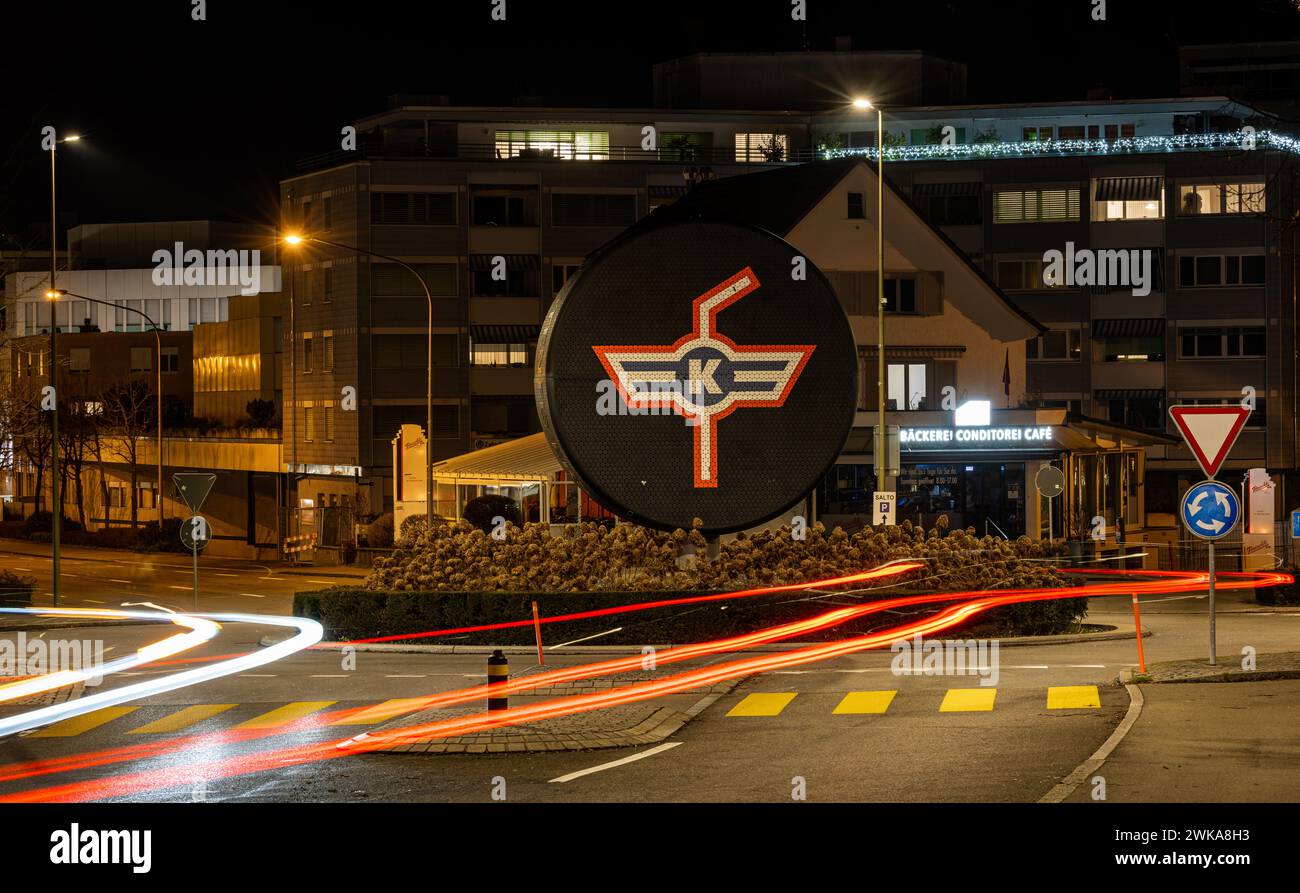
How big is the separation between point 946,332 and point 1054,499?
7.18 meters

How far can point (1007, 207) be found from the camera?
230 ft

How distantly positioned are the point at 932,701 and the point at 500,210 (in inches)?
2121

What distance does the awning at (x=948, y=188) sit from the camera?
229 feet

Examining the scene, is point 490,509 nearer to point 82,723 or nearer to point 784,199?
point 784,199

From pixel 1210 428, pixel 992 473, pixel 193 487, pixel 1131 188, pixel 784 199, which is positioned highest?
pixel 1131 188

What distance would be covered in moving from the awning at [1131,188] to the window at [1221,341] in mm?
5758

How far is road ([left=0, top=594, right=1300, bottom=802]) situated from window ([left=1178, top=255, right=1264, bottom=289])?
47.3 metres

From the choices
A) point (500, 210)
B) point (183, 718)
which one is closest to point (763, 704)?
point (183, 718)

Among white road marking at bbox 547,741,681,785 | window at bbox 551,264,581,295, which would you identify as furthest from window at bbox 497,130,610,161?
white road marking at bbox 547,741,681,785

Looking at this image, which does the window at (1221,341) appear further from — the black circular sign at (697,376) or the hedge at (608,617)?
the black circular sign at (697,376)

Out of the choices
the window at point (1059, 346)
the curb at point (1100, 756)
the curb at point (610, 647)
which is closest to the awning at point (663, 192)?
the window at point (1059, 346)

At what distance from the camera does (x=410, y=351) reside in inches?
2785

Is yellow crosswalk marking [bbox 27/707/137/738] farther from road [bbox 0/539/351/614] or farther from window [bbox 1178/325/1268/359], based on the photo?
window [bbox 1178/325/1268/359]

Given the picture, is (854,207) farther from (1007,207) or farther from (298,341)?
(298,341)
